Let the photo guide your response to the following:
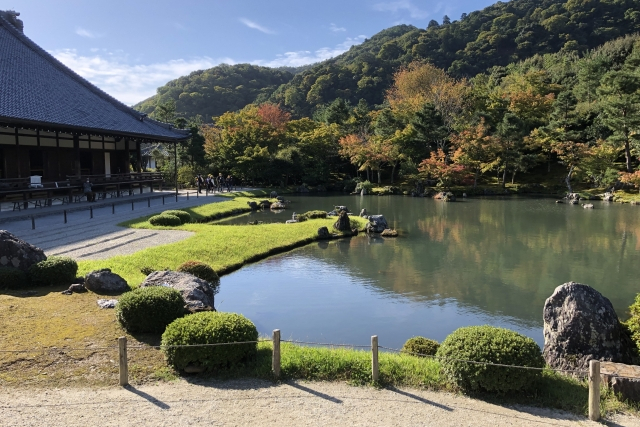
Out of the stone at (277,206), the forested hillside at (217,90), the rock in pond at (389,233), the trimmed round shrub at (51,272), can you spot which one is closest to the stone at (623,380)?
the trimmed round shrub at (51,272)

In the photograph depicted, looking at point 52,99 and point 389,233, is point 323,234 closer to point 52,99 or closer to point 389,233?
point 389,233

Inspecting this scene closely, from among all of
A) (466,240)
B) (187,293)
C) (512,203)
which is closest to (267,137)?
(512,203)

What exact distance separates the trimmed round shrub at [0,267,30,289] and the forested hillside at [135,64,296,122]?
68.9 metres

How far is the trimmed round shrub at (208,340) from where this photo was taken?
18.7 ft

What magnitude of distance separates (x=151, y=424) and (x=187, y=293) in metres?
3.48

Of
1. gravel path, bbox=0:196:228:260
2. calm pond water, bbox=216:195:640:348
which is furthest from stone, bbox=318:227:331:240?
gravel path, bbox=0:196:228:260

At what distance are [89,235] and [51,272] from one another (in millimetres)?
6622

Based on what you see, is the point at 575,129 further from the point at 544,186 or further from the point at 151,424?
the point at 151,424

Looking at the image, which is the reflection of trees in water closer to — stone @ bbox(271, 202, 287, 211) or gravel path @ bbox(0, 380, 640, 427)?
gravel path @ bbox(0, 380, 640, 427)

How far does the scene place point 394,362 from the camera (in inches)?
233

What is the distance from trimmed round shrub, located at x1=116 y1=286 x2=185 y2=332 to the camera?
22.4ft

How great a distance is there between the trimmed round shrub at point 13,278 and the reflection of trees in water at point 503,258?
26.6ft

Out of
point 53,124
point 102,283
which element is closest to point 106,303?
point 102,283

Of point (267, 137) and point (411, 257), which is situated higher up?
point (267, 137)
